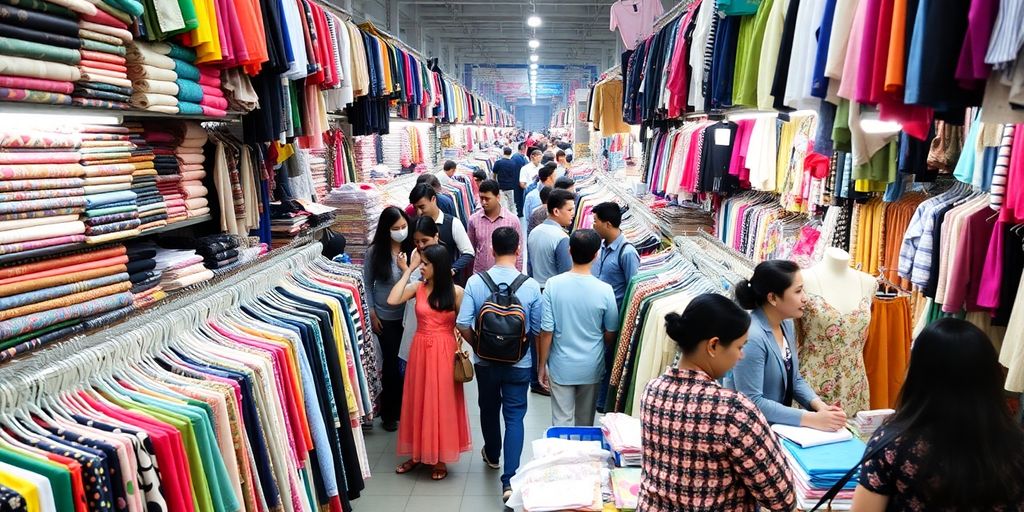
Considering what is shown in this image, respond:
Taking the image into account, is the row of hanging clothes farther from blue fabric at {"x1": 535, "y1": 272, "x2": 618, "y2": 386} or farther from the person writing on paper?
the person writing on paper

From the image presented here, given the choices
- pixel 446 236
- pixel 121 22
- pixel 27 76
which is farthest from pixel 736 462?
pixel 446 236

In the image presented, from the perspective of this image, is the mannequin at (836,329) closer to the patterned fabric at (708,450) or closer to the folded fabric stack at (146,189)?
the patterned fabric at (708,450)

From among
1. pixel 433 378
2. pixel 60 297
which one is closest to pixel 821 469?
pixel 433 378

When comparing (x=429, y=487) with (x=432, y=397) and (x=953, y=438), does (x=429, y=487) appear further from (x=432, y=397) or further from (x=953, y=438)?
(x=953, y=438)

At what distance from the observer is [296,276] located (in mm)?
4219

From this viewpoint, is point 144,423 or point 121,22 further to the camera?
point 121,22

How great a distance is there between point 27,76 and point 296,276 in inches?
75.2

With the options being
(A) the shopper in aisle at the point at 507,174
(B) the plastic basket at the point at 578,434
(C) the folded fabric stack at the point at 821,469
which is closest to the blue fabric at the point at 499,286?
(B) the plastic basket at the point at 578,434

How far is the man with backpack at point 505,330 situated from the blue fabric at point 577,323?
0.10 metres

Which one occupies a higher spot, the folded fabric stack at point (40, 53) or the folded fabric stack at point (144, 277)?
the folded fabric stack at point (40, 53)

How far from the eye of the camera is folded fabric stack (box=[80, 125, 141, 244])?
2.93 m

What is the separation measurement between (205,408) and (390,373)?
120 inches

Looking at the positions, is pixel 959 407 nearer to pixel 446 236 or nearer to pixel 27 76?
pixel 27 76

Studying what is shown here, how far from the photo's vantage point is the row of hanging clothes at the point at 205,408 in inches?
78.1
